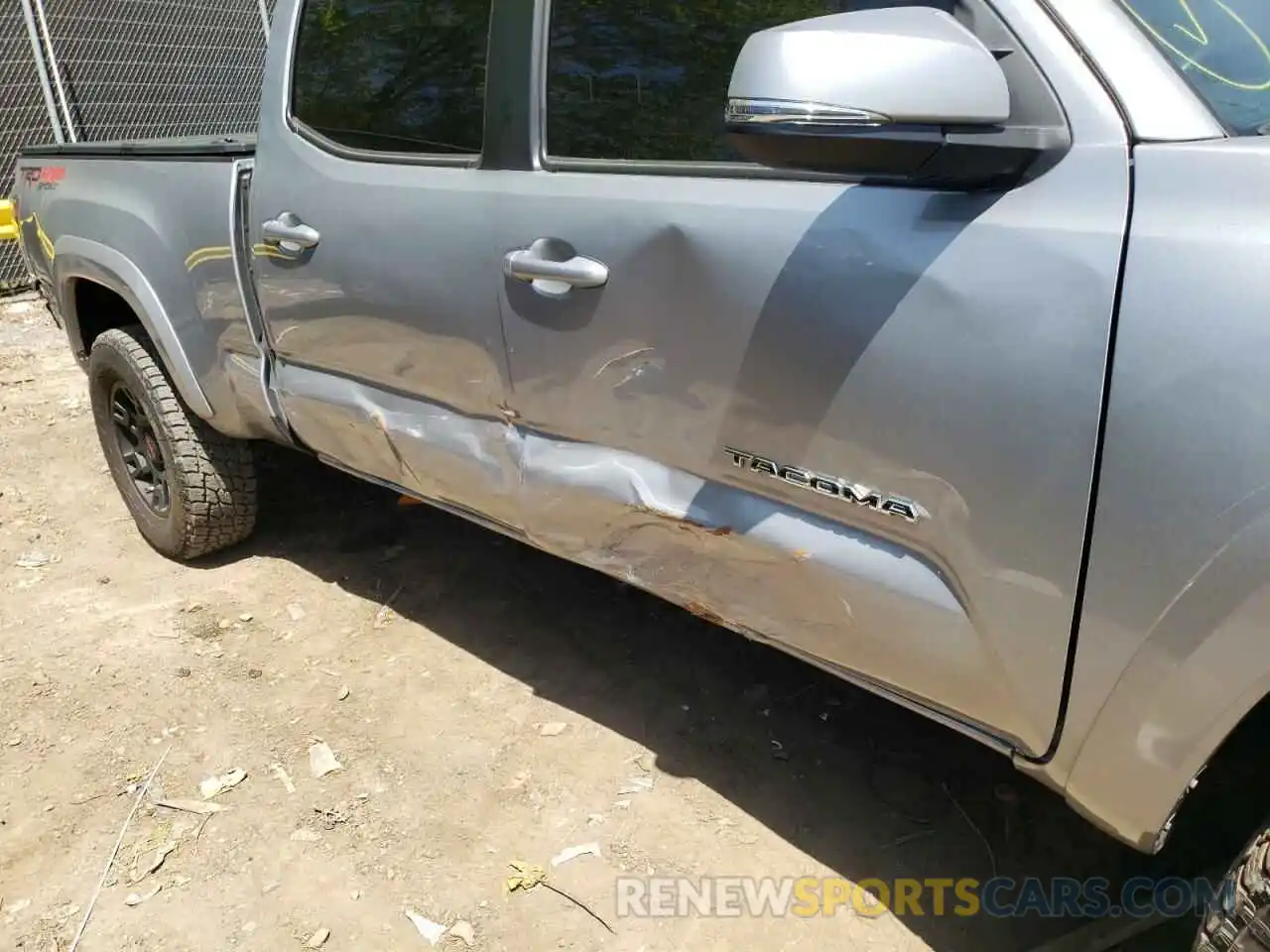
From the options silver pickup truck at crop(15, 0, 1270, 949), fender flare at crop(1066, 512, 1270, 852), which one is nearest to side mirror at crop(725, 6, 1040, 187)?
silver pickup truck at crop(15, 0, 1270, 949)

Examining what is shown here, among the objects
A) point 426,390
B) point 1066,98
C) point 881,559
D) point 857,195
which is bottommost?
point 426,390

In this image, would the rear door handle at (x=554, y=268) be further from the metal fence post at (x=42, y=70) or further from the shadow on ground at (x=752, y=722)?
the metal fence post at (x=42, y=70)

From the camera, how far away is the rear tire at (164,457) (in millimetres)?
3484

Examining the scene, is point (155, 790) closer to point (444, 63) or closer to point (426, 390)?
point (426, 390)

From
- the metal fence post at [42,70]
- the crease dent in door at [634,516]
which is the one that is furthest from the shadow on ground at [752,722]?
the metal fence post at [42,70]

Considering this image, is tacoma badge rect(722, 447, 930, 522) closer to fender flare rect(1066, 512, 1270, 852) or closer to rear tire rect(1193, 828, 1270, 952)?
fender flare rect(1066, 512, 1270, 852)

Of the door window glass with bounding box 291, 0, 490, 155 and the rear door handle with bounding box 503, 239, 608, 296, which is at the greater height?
the door window glass with bounding box 291, 0, 490, 155

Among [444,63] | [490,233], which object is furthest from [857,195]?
[444,63]

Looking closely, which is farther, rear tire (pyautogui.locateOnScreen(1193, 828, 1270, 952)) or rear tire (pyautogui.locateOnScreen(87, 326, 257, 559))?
rear tire (pyautogui.locateOnScreen(87, 326, 257, 559))

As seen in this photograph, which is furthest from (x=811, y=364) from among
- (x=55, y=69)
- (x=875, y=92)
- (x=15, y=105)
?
(x=15, y=105)

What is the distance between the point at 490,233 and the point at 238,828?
5.02 ft

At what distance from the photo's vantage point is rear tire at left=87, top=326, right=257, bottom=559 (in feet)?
11.4

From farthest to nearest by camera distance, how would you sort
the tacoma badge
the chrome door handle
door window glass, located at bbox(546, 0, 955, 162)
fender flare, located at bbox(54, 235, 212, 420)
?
Answer: fender flare, located at bbox(54, 235, 212, 420) → the chrome door handle → door window glass, located at bbox(546, 0, 955, 162) → the tacoma badge

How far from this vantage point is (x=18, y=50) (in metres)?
8.43
